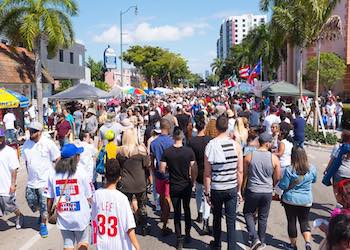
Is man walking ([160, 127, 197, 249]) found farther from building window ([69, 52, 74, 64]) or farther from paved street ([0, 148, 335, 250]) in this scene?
building window ([69, 52, 74, 64])

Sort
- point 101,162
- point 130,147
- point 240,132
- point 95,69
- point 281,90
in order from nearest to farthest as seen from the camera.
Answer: point 130,147 < point 101,162 < point 240,132 < point 281,90 < point 95,69

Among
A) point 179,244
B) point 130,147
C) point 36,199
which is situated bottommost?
point 179,244

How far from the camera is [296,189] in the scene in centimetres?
570

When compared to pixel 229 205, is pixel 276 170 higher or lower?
higher

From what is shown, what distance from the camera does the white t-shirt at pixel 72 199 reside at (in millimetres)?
4746

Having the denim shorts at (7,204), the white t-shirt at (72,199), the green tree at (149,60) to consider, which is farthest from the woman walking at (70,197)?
the green tree at (149,60)

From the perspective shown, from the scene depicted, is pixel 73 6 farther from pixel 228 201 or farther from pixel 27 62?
pixel 228 201

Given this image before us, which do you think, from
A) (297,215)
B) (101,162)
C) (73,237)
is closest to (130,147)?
(101,162)

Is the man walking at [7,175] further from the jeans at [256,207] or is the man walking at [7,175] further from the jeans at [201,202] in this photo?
the jeans at [256,207]

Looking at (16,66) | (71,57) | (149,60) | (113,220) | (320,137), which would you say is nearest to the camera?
(113,220)

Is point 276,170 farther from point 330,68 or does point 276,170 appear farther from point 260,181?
point 330,68

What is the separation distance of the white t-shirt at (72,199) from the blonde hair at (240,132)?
447cm

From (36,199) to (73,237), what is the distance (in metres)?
2.43

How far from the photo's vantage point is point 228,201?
5781 millimetres
